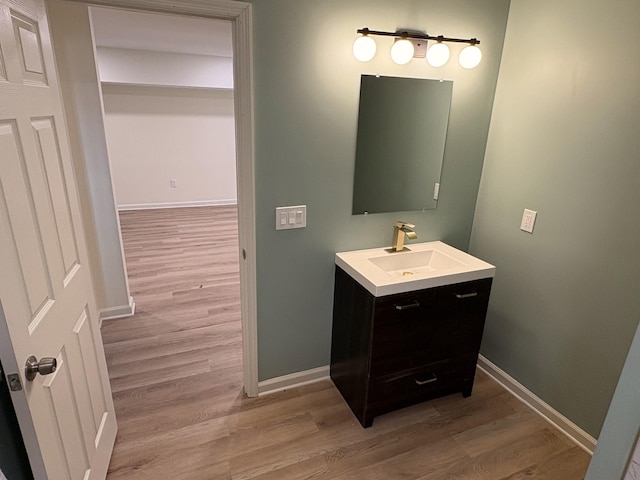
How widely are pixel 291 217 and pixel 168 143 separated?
522 centimetres

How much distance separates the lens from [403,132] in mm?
2111

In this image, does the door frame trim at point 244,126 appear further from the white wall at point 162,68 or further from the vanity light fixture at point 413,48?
the white wall at point 162,68

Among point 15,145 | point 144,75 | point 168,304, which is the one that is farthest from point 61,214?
point 144,75

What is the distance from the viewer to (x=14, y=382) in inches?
39.1

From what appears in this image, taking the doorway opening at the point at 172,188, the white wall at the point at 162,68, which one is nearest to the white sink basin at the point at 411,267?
the doorway opening at the point at 172,188

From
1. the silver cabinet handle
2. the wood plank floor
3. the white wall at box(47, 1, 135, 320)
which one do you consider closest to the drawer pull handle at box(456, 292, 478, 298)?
the wood plank floor

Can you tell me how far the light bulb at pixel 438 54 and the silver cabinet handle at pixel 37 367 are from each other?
6.89ft

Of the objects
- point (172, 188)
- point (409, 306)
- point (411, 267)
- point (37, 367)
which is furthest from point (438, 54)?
point (172, 188)

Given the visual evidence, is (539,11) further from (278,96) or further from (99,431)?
(99,431)

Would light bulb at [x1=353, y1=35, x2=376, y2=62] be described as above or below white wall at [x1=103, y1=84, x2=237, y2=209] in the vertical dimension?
above

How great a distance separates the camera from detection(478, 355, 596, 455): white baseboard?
1.94m

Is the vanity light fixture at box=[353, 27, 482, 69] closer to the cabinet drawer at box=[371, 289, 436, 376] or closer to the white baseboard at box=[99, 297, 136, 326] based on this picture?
the cabinet drawer at box=[371, 289, 436, 376]

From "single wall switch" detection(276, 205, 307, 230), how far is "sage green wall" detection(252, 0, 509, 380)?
0.03m

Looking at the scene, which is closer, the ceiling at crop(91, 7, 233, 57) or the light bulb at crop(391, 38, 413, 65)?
the light bulb at crop(391, 38, 413, 65)
